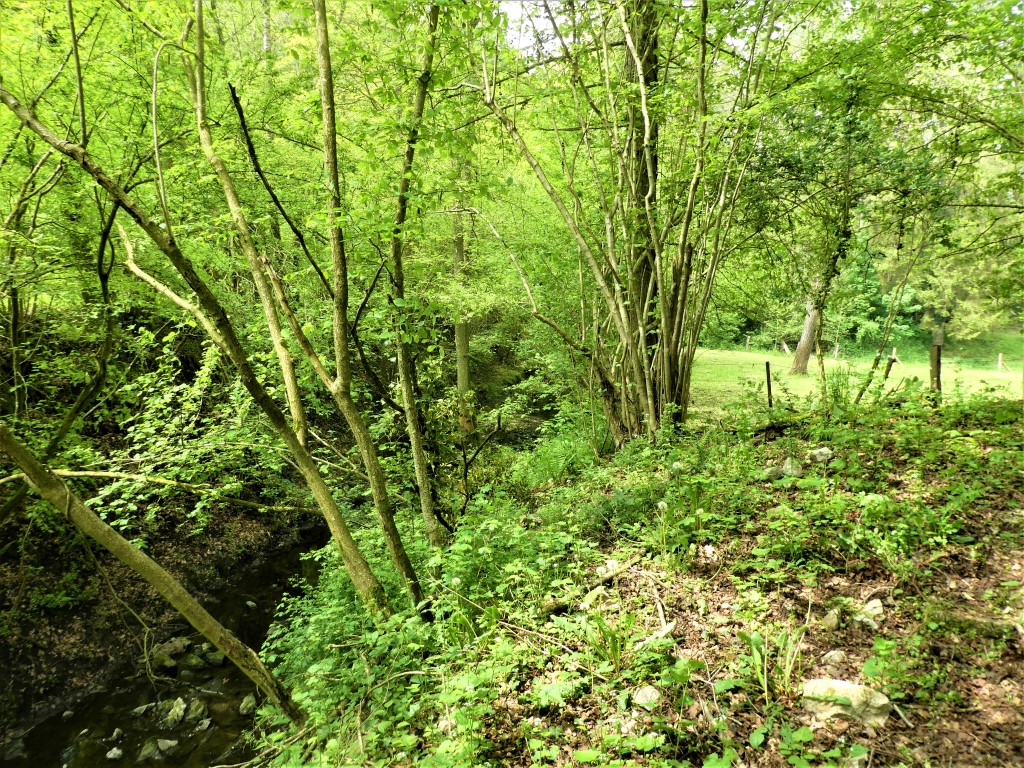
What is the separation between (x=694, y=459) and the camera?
435cm

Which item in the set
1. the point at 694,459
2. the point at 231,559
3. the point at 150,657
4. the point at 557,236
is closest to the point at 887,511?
the point at 694,459

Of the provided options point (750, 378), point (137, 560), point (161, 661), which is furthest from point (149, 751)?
point (750, 378)

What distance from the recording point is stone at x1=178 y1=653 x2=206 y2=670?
6039mm

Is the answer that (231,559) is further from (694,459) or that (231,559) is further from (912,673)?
(912,673)

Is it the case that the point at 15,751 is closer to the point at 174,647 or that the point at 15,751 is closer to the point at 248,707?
the point at 174,647

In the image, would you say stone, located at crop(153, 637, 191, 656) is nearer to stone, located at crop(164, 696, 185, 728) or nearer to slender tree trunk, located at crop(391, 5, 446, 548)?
stone, located at crop(164, 696, 185, 728)

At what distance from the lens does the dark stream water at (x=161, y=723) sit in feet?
15.8

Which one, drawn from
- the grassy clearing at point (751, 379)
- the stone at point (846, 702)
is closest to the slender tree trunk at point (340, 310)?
the stone at point (846, 702)

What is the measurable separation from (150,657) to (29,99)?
650cm

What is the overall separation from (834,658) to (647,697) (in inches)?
33.5

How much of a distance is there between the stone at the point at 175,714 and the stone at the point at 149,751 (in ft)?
0.61

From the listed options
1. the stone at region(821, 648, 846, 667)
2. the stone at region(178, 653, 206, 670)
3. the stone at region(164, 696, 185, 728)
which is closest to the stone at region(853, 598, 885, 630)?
the stone at region(821, 648, 846, 667)

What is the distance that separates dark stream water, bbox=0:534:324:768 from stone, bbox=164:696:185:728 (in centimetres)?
1

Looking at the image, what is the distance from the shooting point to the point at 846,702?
195 cm
